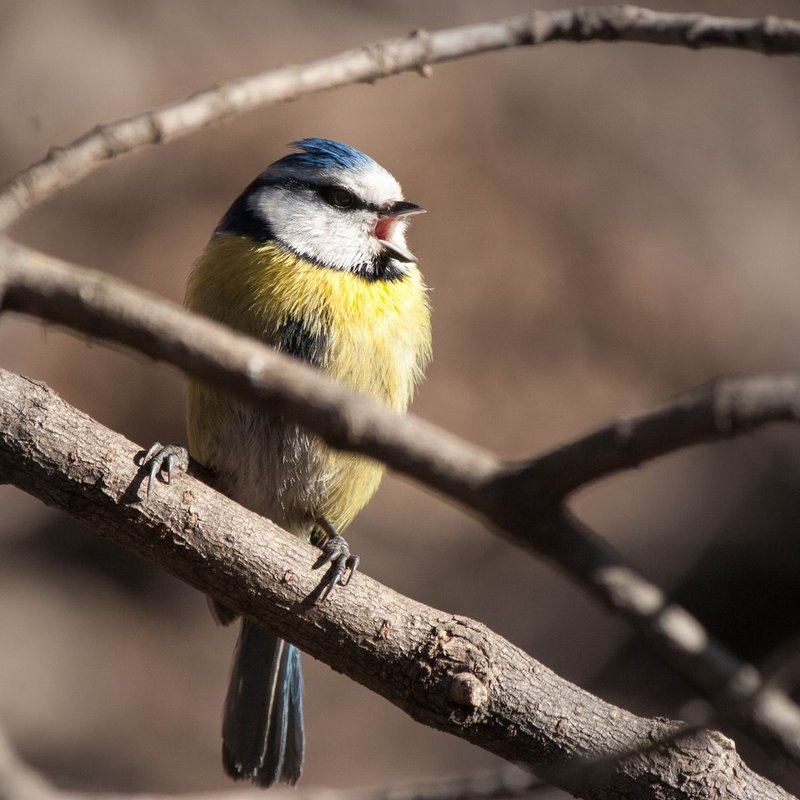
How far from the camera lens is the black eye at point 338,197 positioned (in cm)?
338

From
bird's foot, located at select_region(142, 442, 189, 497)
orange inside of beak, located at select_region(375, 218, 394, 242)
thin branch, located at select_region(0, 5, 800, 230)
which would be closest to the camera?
thin branch, located at select_region(0, 5, 800, 230)

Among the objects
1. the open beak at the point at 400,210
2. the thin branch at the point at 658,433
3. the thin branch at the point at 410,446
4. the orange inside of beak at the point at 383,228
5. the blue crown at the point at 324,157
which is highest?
the blue crown at the point at 324,157

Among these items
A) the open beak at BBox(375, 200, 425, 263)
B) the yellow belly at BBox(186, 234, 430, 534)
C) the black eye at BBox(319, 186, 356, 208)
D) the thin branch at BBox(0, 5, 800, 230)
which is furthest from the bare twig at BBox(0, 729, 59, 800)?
the black eye at BBox(319, 186, 356, 208)

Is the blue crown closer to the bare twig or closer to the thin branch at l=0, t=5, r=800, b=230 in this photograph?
the thin branch at l=0, t=5, r=800, b=230

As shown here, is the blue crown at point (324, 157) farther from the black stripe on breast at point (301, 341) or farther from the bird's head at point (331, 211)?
the black stripe on breast at point (301, 341)

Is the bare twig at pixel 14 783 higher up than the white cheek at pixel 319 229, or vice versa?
the white cheek at pixel 319 229

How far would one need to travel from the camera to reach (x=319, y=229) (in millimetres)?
3264

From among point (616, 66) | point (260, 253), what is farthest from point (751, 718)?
point (616, 66)

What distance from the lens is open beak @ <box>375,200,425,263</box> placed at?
3.27m

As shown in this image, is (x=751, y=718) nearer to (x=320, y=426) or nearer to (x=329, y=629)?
(x=320, y=426)

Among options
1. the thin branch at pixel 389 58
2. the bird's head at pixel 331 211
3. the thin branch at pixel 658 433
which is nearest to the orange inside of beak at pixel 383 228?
the bird's head at pixel 331 211

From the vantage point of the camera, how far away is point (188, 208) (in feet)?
18.4

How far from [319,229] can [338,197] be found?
18cm

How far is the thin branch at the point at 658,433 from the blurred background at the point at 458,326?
4.40 m
